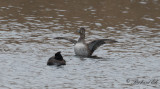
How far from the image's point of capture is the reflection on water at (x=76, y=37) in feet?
57.8

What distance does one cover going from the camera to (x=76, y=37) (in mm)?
26875

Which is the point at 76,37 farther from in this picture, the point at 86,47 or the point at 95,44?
the point at 86,47

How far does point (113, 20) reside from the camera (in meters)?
31.7

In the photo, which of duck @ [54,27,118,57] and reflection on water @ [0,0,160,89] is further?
duck @ [54,27,118,57]

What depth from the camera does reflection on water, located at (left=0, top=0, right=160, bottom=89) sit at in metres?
17.6

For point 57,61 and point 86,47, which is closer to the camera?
point 57,61

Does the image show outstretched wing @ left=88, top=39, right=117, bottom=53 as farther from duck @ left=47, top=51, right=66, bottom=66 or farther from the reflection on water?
duck @ left=47, top=51, right=66, bottom=66

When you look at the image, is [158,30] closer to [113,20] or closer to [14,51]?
[113,20]

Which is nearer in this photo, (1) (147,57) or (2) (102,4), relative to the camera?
(1) (147,57)

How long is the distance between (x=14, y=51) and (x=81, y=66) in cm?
403

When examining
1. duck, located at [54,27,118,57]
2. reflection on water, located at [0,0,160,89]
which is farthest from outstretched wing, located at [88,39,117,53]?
reflection on water, located at [0,0,160,89]

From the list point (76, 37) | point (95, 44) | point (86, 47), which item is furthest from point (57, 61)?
point (76, 37)

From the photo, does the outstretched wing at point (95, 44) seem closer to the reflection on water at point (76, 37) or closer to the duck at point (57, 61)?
the reflection on water at point (76, 37)

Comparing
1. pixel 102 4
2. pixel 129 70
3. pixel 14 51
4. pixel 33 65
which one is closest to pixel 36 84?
pixel 33 65
